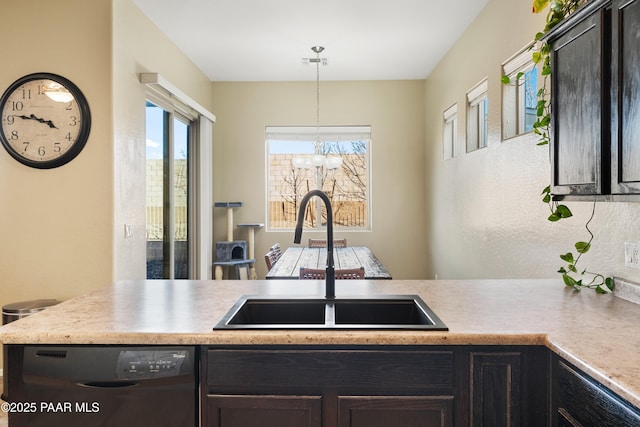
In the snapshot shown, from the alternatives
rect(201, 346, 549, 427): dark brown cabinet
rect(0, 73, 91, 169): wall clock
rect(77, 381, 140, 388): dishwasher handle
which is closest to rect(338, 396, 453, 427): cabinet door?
rect(201, 346, 549, 427): dark brown cabinet

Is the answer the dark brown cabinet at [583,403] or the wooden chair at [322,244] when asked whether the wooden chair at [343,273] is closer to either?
the dark brown cabinet at [583,403]

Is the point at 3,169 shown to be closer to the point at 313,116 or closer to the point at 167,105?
the point at 167,105

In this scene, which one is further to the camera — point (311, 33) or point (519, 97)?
point (311, 33)

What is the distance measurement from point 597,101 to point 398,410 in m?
1.16

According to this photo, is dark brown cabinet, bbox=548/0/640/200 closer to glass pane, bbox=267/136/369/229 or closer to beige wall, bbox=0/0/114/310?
beige wall, bbox=0/0/114/310

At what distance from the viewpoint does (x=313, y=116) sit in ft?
19.8

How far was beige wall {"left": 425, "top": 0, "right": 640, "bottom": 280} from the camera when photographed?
2.05m

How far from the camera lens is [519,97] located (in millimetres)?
3238

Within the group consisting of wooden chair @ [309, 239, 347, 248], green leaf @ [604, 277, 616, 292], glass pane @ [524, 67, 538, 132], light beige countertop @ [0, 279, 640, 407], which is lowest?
wooden chair @ [309, 239, 347, 248]

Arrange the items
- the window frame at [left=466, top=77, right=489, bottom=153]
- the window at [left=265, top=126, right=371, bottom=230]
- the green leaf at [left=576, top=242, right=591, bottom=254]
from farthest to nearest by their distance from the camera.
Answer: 1. the window at [left=265, top=126, right=371, bottom=230]
2. the window frame at [left=466, top=77, right=489, bottom=153]
3. the green leaf at [left=576, top=242, right=591, bottom=254]

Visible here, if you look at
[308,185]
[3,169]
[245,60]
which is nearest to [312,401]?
[3,169]

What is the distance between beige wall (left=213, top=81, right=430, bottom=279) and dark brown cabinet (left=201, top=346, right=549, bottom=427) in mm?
4720

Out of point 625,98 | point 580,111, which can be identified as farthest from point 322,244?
point 625,98

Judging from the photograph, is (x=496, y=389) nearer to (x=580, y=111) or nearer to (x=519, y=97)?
(x=580, y=111)
